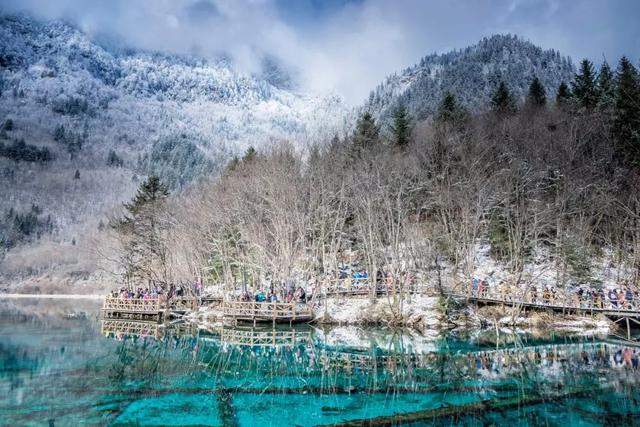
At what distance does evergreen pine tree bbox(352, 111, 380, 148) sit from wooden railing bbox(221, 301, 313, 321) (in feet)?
65.5

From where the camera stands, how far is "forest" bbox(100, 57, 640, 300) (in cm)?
3388

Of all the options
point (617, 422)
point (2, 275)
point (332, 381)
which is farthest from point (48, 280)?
point (617, 422)

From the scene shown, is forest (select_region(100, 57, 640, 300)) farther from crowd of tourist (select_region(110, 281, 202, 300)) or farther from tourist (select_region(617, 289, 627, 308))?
tourist (select_region(617, 289, 627, 308))

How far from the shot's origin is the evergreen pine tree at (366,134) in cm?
4666

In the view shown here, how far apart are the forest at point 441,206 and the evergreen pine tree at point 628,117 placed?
0.13 m

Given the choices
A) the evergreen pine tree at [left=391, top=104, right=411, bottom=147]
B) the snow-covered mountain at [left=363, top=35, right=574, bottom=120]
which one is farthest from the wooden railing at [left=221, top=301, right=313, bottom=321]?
the snow-covered mountain at [left=363, top=35, right=574, bottom=120]

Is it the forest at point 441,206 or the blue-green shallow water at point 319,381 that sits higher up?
the forest at point 441,206

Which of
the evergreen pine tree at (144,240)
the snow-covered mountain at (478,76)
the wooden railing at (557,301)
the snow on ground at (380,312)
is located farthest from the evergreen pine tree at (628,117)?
the snow-covered mountain at (478,76)

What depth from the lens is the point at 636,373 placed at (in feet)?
52.9

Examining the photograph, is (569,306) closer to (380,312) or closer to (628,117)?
(380,312)

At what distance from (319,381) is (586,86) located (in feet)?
159

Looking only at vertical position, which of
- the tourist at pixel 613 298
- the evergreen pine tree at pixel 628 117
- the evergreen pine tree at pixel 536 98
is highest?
the evergreen pine tree at pixel 536 98

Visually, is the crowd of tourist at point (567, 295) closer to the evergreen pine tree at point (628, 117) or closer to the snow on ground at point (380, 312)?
the snow on ground at point (380, 312)

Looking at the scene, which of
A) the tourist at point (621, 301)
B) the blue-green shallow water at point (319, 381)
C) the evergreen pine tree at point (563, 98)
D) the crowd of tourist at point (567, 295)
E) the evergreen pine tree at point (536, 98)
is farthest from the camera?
the evergreen pine tree at point (536, 98)
